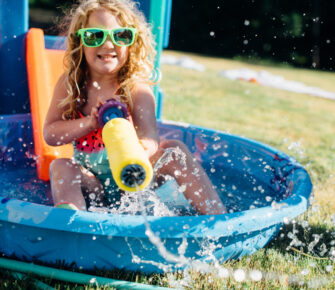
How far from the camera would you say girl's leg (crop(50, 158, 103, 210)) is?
1651mm

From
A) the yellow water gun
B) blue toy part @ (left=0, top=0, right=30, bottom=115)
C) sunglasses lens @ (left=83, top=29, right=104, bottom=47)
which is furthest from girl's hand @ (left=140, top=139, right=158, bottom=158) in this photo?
blue toy part @ (left=0, top=0, right=30, bottom=115)

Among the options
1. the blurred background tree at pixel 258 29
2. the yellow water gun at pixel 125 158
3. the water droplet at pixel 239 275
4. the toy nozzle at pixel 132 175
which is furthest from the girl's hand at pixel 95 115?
the blurred background tree at pixel 258 29

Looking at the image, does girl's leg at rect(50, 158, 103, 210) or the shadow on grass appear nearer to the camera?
girl's leg at rect(50, 158, 103, 210)

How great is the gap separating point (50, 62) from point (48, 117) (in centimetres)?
98

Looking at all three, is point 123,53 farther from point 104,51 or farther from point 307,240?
point 307,240

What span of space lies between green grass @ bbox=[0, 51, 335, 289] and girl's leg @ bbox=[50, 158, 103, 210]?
1.10 ft

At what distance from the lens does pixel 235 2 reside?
11117 millimetres

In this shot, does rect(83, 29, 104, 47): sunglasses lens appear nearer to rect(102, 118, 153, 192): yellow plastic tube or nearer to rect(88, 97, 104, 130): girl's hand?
rect(88, 97, 104, 130): girl's hand

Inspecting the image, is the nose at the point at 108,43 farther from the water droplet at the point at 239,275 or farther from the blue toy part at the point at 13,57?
the blue toy part at the point at 13,57

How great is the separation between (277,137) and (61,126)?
2393 mm

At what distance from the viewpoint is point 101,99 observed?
6.02ft

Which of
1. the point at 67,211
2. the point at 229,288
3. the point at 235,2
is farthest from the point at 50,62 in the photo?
the point at 235,2

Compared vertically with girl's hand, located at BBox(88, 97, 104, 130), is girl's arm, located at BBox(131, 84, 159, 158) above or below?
below

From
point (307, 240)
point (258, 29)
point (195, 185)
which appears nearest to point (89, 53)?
point (195, 185)
